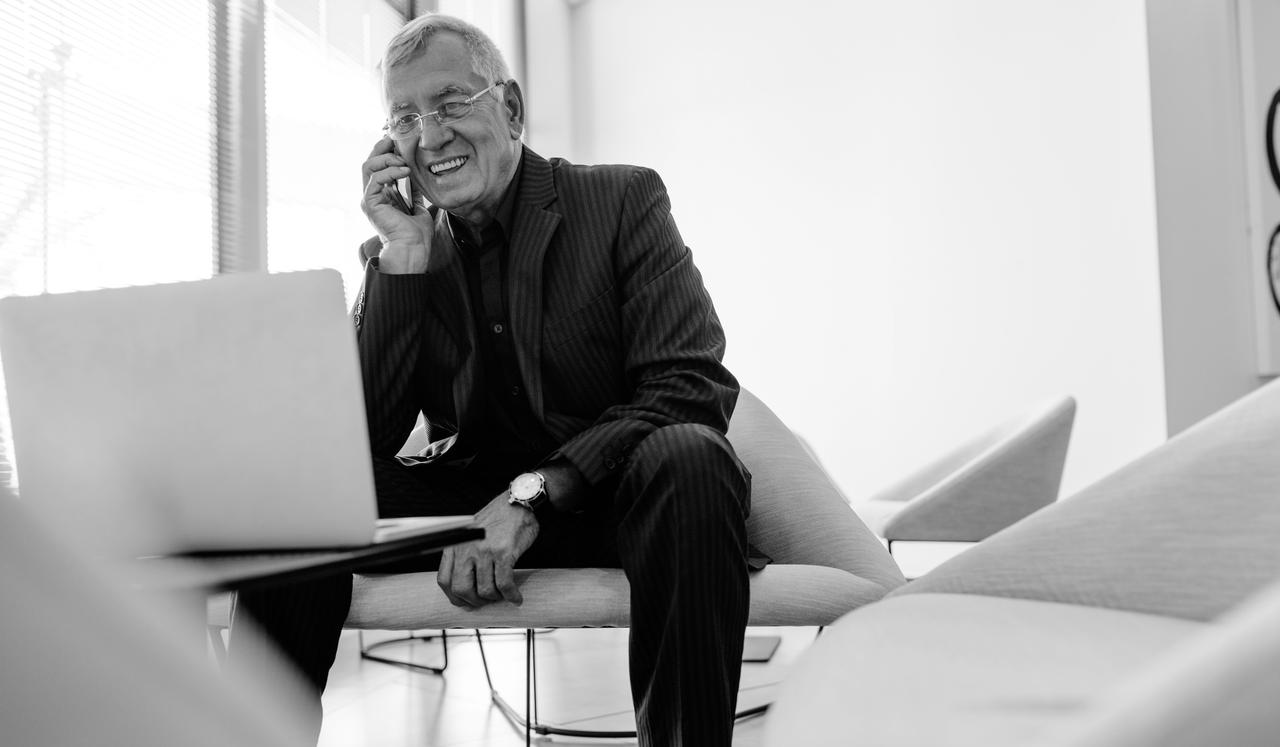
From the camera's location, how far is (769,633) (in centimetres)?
335

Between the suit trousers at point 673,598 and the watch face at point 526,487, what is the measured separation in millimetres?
87

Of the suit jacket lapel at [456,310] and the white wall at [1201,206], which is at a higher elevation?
the white wall at [1201,206]

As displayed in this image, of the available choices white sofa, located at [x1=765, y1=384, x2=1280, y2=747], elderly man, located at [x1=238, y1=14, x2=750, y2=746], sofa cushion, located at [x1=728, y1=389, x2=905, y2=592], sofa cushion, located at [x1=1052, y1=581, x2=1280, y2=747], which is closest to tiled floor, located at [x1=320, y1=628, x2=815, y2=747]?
sofa cushion, located at [x1=728, y1=389, x2=905, y2=592]

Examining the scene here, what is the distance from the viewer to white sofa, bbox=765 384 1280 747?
69cm

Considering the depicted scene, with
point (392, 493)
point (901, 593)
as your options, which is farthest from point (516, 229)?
point (901, 593)

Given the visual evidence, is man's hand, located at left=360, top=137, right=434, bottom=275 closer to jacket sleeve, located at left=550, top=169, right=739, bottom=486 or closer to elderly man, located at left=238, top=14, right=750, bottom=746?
elderly man, located at left=238, top=14, right=750, bottom=746

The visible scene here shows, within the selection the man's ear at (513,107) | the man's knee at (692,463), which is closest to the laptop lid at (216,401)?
the man's knee at (692,463)

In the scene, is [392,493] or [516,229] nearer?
[392,493]

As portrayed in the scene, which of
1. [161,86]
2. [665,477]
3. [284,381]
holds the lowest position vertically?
[665,477]

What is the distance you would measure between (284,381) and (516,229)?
850 millimetres

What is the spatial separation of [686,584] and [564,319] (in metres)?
0.54

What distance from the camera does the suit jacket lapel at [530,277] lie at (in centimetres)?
157

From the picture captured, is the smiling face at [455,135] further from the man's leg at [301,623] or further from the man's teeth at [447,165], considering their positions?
the man's leg at [301,623]

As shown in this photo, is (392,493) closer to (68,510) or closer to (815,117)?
(68,510)
